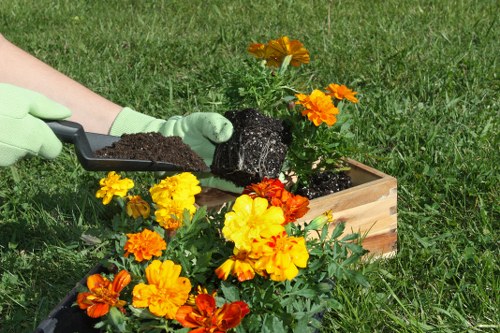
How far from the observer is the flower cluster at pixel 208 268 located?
1.45 metres

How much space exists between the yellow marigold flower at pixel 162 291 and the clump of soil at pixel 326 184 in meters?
0.99

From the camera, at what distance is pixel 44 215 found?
106 inches

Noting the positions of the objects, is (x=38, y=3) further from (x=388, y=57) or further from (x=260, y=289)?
(x=260, y=289)

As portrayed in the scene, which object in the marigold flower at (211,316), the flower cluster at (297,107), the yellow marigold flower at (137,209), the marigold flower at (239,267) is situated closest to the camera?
the marigold flower at (211,316)

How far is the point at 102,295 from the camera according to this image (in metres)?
1.48

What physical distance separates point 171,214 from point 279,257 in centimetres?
32

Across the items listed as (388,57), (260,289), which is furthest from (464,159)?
(260,289)

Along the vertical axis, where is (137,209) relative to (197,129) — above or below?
above

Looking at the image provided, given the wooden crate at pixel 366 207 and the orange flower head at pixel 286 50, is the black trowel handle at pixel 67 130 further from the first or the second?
the orange flower head at pixel 286 50

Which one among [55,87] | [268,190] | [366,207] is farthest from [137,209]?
[55,87]

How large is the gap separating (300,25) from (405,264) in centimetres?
263

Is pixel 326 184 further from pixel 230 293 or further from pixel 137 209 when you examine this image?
pixel 230 293

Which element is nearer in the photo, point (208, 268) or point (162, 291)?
point (162, 291)

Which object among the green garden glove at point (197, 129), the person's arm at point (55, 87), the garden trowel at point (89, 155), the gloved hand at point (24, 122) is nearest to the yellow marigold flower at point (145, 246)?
the garden trowel at point (89, 155)
